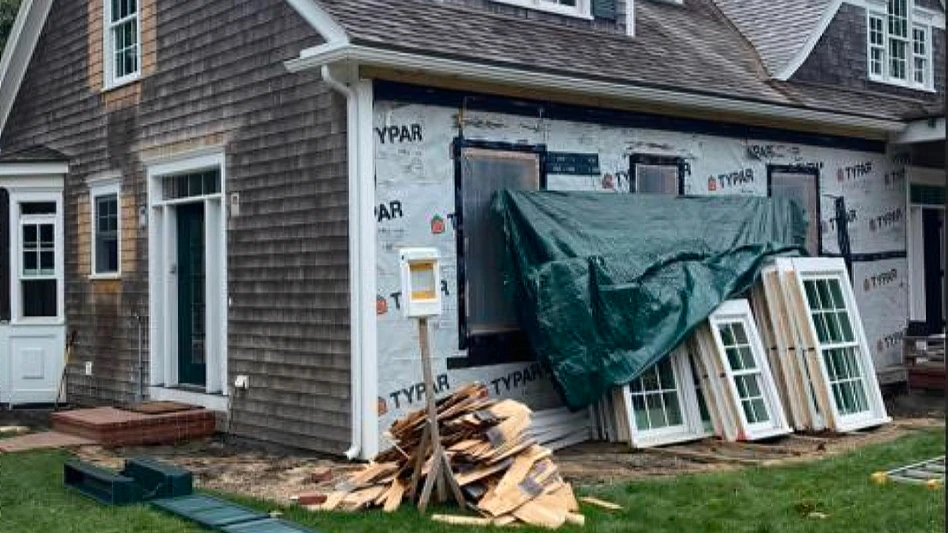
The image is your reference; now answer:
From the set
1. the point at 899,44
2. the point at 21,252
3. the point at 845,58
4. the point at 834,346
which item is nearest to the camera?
the point at 834,346

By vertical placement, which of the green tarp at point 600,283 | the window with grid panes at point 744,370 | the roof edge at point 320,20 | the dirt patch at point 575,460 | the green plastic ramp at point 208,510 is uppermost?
the roof edge at point 320,20

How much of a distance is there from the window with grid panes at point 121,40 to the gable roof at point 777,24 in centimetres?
747

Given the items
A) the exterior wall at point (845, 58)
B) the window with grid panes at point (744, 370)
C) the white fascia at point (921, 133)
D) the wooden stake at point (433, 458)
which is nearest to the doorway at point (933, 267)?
the white fascia at point (921, 133)

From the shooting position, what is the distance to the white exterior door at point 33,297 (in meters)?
13.2

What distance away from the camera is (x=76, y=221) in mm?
13156

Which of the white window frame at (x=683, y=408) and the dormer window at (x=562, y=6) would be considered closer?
the white window frame at (x=683, y=408)

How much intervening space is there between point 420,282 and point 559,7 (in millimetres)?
5526

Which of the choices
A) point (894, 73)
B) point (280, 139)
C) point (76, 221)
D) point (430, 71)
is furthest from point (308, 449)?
point (894, 73)

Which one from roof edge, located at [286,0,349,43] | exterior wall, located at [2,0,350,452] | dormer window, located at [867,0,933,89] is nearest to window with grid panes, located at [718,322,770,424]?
exterior wall, located at [2,0,350,452]

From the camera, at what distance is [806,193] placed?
Result: 1295 cm

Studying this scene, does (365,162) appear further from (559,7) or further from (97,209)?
(97,209)

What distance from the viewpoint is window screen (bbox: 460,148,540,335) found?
952 centimetres

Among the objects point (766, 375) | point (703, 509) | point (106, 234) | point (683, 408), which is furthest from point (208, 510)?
point (106, 234)

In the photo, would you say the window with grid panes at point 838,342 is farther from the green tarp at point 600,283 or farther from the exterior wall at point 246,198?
the exterior wall at point 246,198
